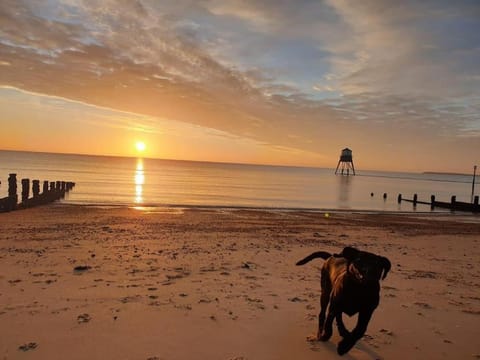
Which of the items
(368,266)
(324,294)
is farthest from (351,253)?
(324,294)

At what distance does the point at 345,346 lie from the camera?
441 centimetres

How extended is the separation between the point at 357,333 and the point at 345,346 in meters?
0.33

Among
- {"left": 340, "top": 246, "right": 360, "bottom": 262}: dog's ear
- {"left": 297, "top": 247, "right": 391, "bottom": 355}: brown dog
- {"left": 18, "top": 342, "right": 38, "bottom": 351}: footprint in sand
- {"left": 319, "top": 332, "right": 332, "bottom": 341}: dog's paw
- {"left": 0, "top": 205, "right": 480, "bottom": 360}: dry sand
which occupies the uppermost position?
{"left": 340, "top": 246, "right": 360, "bottom": 262}: dog's ear

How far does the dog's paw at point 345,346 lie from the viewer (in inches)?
171

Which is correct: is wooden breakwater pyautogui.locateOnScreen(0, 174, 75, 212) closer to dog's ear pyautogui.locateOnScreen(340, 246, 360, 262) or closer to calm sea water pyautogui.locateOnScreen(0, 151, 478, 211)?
calm sea water pyautogui.locateOnScreen(0, 151, 478, 211)

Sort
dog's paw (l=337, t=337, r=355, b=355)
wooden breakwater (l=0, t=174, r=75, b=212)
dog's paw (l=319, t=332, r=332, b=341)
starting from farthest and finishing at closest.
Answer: wooden breakwater (l=0, t=174, r=75, b=212) → dog's paw (l=319, t=332, r=332, b=341) → dog's paw (l=337, t=337, r=355, b=355)

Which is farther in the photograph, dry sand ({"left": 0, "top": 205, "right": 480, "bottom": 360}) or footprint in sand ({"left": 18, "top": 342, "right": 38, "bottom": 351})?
dry sand ({"left": 0, "top": 205, "right": 480, "bottom": 360})

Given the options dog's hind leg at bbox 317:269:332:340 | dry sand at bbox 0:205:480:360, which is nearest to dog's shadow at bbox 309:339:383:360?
dry sand at bbox 0:205:480:360

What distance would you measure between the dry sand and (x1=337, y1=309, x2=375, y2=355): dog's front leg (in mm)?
204

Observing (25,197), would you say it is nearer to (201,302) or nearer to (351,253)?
(201,302)

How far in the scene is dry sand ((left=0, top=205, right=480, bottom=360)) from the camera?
4703 millimetres

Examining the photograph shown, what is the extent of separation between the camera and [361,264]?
3.77 m

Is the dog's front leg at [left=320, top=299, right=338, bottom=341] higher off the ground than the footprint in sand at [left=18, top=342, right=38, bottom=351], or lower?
higher

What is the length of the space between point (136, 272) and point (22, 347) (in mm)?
3552
